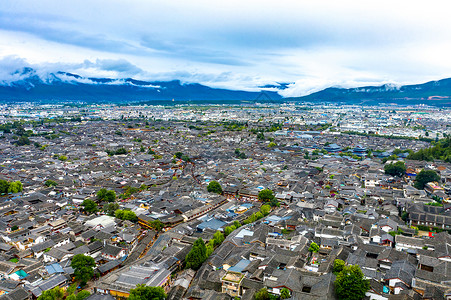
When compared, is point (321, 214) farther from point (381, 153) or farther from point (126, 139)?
point (126, 139)

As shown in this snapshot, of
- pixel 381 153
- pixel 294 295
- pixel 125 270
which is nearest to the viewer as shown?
Answer: pixel 294 295

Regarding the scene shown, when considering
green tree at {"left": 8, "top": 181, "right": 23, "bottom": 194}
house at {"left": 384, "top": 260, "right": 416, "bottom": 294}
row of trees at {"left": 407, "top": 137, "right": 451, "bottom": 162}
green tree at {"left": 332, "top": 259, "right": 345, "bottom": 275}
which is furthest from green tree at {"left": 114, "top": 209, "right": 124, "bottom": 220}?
row of trees at {"left": 407, "top": 137, "right": 451, "bottom": 162}

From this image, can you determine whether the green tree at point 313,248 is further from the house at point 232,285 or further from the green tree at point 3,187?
the green tree at point 3,187

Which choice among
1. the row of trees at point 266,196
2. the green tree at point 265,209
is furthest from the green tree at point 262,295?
the row of trees at point 266,196

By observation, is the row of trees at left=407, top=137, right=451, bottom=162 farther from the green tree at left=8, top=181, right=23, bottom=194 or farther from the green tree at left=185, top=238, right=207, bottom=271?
the green tree at left=8, top=181, right=23, bottom=194

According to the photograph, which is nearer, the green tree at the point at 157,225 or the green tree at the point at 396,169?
the green tree at the point at 157,225

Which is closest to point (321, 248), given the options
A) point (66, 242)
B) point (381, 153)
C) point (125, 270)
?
point (125, 270)
